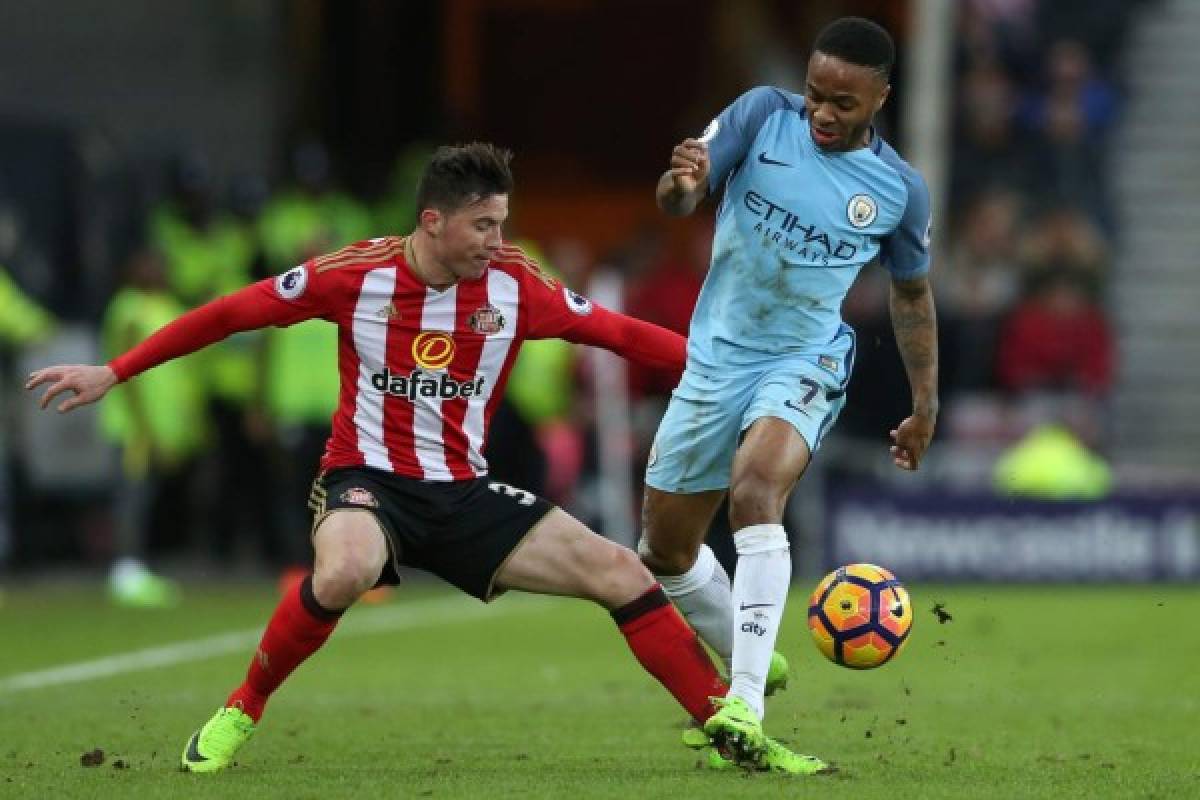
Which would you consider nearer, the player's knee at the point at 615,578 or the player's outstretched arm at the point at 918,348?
the player's knee at the point at 615,578

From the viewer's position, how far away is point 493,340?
302 inches

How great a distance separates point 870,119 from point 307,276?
185 centimetres

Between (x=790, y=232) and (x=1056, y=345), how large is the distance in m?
9.74

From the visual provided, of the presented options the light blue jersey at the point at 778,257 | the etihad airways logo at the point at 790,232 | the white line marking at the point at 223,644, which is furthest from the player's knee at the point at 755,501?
the white line marking at the point at 223,644

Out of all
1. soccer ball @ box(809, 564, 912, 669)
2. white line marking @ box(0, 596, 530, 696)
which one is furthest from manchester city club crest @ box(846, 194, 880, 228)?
white line marking @ box(0, 596, 530, 696)

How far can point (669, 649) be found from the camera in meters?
7.52

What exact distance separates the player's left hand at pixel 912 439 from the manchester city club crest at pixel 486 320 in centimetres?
142

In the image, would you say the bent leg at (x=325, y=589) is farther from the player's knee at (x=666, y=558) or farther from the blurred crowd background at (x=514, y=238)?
the blurred crowd background at (x=514, y=238)

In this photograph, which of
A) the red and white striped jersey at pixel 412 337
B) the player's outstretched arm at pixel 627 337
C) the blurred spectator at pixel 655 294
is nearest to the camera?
the red and white striped jersey at pixel 412 337

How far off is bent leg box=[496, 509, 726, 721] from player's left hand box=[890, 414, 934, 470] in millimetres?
1165

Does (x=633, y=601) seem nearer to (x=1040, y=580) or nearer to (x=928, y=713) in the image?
(x=928, y=713)

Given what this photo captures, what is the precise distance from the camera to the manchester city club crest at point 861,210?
803 centimetres

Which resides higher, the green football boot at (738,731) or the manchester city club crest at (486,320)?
the manchester city club crest at (486,320)

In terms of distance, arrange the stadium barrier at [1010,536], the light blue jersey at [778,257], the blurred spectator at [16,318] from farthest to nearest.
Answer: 1. the stadium barrier at [1010,536]
2. the blurred spectator at [16,318]
3. the light blue jersey at [778,257]
